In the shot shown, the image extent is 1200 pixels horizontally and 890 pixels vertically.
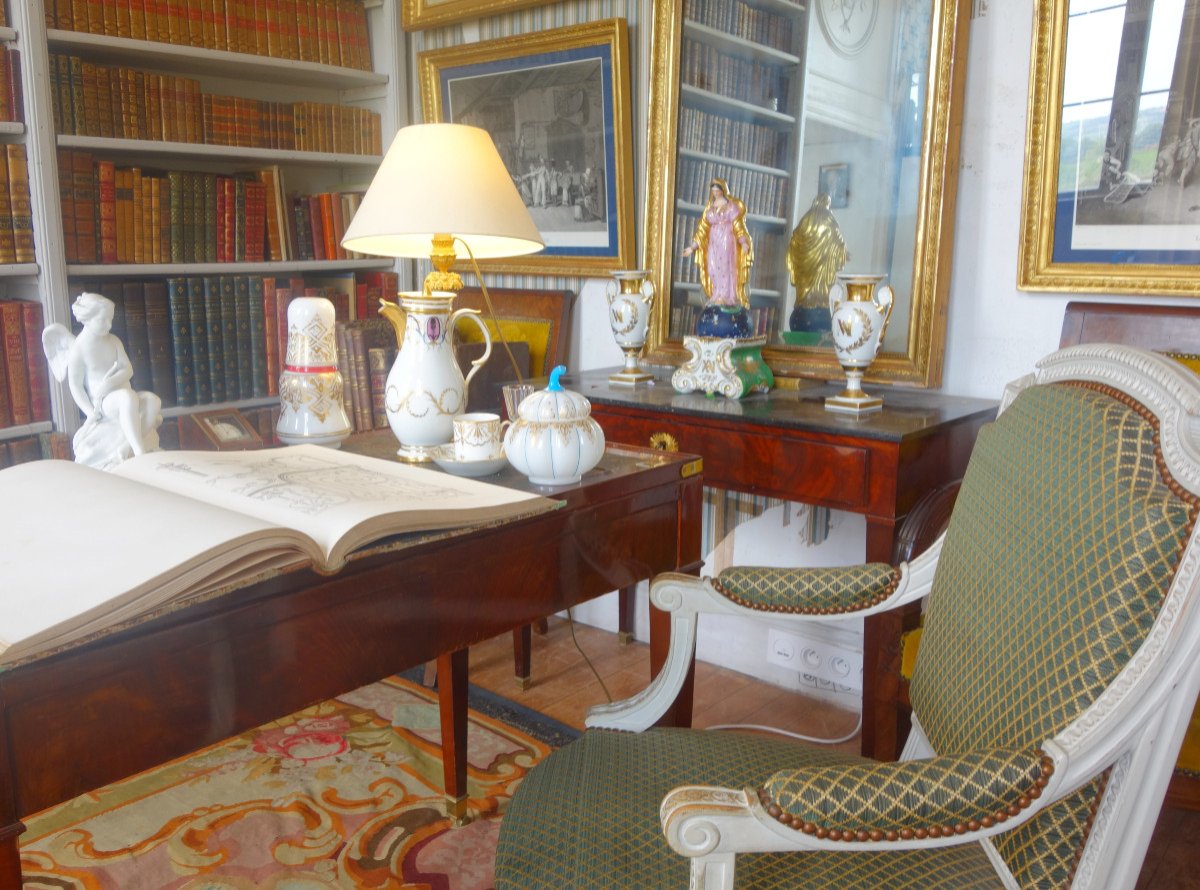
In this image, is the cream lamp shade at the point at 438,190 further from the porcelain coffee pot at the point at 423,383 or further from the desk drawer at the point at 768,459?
→ the desk drawer at the point at 768,459

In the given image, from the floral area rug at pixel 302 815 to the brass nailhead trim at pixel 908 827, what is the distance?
1.21 meters

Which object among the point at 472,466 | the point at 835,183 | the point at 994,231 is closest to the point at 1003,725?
the point at 472,466

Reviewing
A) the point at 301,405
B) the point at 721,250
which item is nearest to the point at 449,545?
the point at 301,405

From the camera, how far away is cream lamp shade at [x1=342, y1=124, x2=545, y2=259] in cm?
177

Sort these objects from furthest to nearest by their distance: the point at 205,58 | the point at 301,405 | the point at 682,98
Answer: the point at 205,58 → the point at 682,98 → the point at 301,405

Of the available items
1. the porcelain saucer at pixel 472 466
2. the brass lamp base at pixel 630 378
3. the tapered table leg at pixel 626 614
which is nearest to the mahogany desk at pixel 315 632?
the porcelain saucer at pixel 472 466

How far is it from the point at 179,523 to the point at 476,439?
56 centimetres

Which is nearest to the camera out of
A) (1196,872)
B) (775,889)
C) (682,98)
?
(775,889)

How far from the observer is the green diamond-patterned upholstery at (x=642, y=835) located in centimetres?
105

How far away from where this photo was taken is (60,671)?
898mm

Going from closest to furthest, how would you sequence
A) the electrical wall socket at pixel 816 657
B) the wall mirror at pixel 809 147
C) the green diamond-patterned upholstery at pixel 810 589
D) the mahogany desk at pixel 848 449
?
the green diamond-patterned upholstery at pixel 810 589 < the mahogany desk at pixel 848 449 < the wall mirror at pixel 809 147 < the electrical wall socket at pixel 816 657

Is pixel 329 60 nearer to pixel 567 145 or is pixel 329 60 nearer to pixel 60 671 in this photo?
pixel 567 145

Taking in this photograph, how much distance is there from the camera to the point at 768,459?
219 centimetres

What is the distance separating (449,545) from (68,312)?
81.4 inches
